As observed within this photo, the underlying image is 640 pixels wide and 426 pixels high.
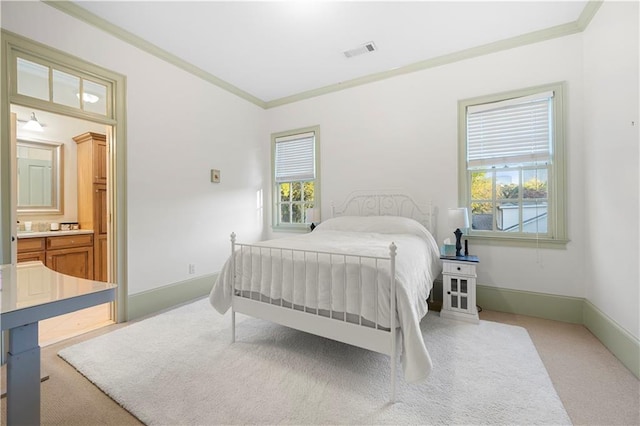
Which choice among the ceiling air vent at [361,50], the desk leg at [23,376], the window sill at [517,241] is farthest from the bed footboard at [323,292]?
the ceiling air vent at [361,50]

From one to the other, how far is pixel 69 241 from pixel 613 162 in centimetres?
581

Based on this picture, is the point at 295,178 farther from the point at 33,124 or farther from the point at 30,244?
the point at 33,124

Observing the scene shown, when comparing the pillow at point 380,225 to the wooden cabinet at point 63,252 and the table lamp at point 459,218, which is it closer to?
the table lamp at point 459,218

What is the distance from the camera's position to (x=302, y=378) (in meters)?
1.94

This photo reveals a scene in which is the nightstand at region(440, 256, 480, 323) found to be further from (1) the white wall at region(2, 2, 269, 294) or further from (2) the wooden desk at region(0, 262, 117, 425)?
(1) the white wall at region(2, 2, 269, 294)

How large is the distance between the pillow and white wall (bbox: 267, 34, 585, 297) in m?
0.50

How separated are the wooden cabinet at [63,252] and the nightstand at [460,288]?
4534 mm

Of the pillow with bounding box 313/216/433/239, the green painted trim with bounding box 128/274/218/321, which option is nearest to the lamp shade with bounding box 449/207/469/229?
the pillow with bounding box 313/216/433/239

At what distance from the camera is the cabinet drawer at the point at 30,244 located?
3.19 metres

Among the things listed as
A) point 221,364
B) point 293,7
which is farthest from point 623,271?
point 293,7

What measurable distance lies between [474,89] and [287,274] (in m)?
3.05

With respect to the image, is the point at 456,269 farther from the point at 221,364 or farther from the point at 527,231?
the point at 221,364

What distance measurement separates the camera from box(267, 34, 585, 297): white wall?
2.88m

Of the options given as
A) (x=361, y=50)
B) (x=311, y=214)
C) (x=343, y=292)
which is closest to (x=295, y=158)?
(x=311, y=214)
